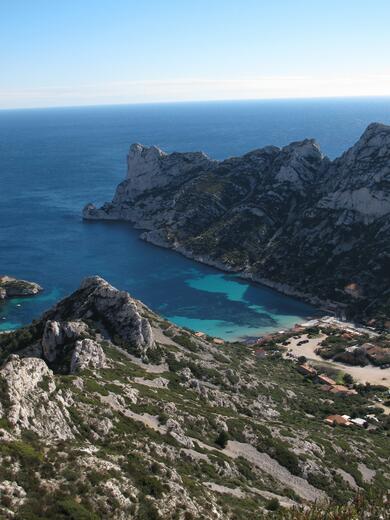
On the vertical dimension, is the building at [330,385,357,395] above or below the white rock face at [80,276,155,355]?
below

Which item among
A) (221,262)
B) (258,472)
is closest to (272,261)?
(221,262)

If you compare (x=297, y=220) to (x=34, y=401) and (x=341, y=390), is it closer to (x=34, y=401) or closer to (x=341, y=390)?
(x=341, y=390)

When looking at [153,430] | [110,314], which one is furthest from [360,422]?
[153,430]

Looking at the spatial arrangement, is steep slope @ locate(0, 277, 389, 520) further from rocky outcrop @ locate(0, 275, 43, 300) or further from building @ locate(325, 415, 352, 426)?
rocky outcrop @ locate(0, 275, 43, 300)

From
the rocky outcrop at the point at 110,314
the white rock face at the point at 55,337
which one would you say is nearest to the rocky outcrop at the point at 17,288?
the rocky outcrop at the point at 110,314

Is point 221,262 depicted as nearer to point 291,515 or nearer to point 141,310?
point 141,310

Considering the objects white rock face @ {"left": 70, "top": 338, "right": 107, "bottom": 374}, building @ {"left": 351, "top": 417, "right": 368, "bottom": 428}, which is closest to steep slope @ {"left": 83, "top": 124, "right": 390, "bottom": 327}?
building @ {"left": 351, "top": 417, "right": 368, "bottom": 428}

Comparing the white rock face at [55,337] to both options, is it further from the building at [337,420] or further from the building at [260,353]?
the building at [260,353]
